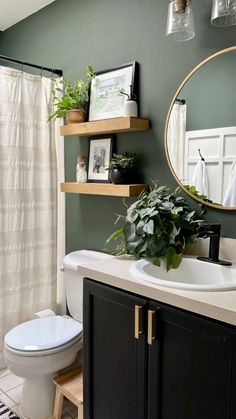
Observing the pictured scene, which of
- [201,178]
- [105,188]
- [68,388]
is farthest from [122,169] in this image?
[68,388]

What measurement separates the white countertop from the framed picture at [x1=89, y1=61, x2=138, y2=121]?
0.95 m

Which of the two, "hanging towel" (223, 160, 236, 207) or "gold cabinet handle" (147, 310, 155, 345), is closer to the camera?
"gold cabinet handle" (147, 310, 155, 345)

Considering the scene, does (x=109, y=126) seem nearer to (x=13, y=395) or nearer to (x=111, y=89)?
(x=111, y=89)

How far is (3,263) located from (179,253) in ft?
4.07

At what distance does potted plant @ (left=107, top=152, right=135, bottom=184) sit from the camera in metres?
1.85

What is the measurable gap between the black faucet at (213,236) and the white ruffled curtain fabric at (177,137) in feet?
1.03

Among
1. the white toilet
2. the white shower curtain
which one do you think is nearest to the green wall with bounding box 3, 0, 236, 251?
the white shower curtain

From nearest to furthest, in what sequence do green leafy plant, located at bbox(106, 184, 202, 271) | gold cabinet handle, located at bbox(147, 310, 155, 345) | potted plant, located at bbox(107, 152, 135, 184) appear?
gold cabinet handle, located at bbox(147, 310, 155, 345) < green leafy plant, located at bbox(106, 184, 202, 271) < potted plant, located at bbox(107, 152, 135, 184)

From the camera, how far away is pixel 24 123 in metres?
2.25

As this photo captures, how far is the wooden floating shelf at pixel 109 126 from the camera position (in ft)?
5.79

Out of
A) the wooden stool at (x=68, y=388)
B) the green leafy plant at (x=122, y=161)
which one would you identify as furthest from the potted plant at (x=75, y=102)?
the wooden stool at (x=68, y=388)

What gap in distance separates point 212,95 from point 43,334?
5.01 ft

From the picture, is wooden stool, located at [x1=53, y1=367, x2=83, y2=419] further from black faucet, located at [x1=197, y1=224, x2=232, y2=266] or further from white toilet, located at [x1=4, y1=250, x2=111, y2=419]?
black faucet, located at [x1=197, y1=224, x2=232, y2=266]

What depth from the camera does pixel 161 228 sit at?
4.91 feet
